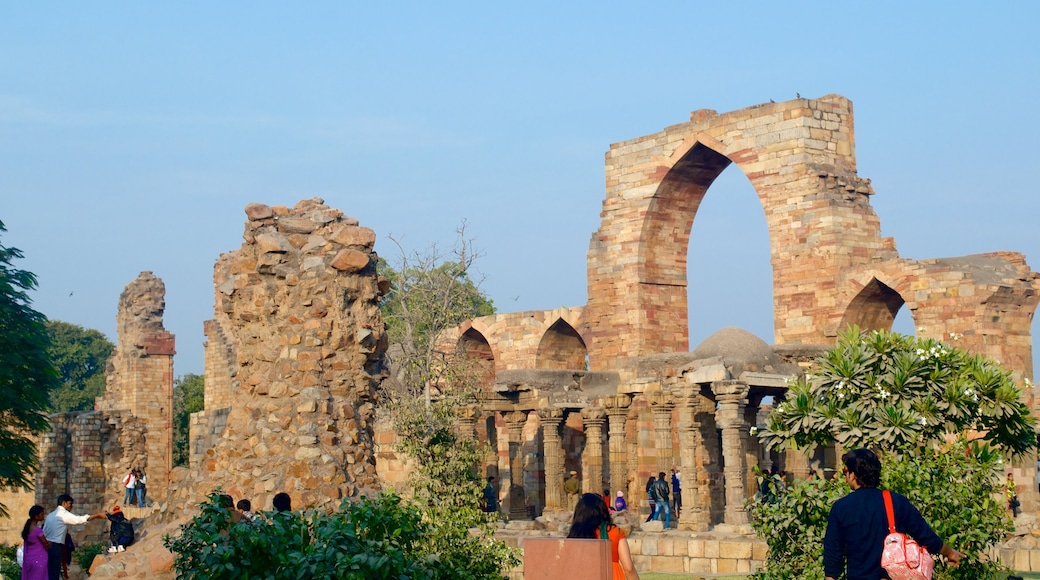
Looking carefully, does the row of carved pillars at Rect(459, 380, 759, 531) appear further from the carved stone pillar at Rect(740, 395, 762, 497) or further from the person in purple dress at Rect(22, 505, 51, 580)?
the person in purple dress at Rect(22, 505, 51, 580)

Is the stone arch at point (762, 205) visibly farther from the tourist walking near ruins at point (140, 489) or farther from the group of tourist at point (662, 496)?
the tourist walking near ruins at point (140, 489)

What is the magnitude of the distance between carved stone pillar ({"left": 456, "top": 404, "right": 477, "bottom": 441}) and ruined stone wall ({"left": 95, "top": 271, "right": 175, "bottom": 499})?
898 centimetres

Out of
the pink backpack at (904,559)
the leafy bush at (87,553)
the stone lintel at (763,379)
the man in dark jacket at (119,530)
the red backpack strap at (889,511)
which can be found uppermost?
the stone lintel at (763,379)

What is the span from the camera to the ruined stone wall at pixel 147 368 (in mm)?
28688

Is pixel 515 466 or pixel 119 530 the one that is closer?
pixel 119 530

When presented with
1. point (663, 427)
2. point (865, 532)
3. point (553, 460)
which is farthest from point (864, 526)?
point (553, 460)

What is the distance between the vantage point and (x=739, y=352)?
18.4 meters

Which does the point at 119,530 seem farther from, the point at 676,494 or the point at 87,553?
the point at 676,494

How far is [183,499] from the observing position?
8.09 m

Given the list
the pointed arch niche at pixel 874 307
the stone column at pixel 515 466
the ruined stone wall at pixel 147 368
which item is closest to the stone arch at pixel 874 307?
the pointed arch niche at pixel 874 307

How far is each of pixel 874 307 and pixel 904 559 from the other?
1738cm

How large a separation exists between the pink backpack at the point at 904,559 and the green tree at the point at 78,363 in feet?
166

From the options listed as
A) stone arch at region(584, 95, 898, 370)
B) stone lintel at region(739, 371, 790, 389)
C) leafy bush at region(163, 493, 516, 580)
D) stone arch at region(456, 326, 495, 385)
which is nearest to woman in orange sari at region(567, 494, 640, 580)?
leafy bush at region(163, 493, 516, 580)

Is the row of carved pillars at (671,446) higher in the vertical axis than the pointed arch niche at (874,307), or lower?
lower
